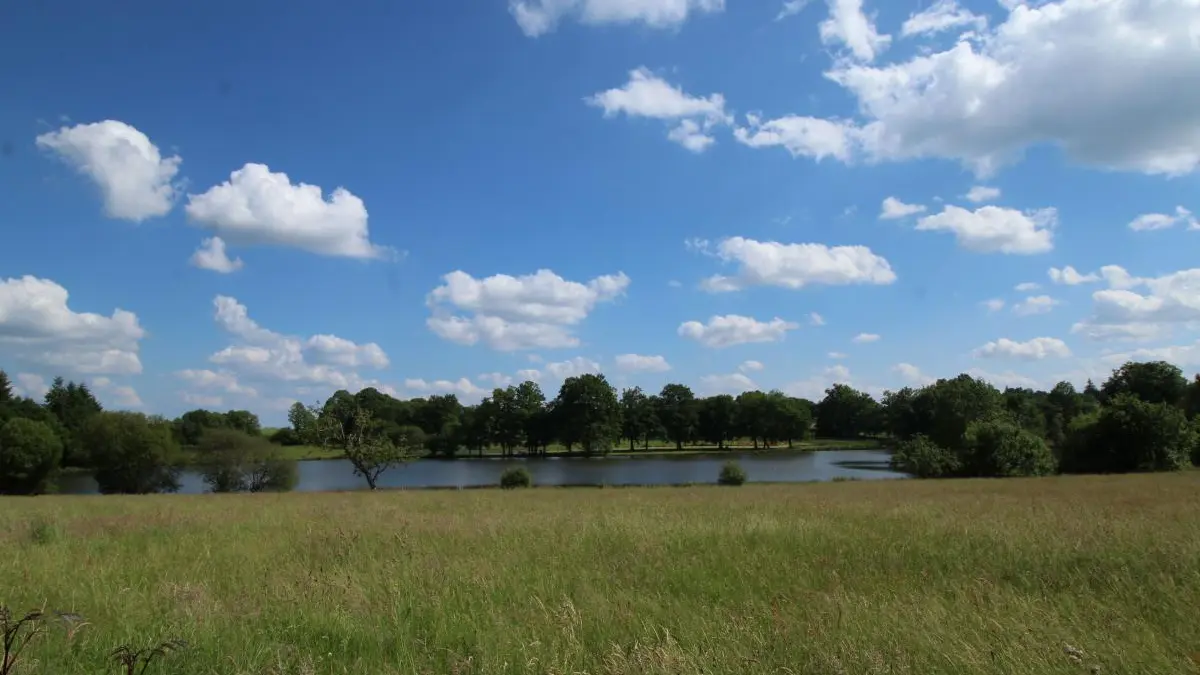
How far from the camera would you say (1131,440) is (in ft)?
189

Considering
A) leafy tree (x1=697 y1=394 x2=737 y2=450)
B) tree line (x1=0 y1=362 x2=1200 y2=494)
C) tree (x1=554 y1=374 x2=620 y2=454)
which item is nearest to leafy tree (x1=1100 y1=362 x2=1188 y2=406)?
tree line (x1=0 y1=362 x2=1200 y2=494)

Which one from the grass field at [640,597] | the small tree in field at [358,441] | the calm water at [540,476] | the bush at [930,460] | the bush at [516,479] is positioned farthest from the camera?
the calm water at [540,476]

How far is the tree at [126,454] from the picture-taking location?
6328 cm

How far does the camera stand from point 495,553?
8195 millimetres

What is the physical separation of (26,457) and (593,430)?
7253 centimetres

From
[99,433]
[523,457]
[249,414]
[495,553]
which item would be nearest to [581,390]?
[523,457]

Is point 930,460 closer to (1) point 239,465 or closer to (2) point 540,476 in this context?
(2) point 540,476

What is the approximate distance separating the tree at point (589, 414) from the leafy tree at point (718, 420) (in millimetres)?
29591

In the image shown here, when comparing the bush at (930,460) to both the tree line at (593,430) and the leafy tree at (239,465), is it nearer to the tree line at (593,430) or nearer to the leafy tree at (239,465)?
the tree line at (593,430)

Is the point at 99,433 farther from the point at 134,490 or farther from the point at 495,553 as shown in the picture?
the point at 495,553

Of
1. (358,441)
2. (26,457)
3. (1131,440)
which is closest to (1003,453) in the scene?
(1131,440)

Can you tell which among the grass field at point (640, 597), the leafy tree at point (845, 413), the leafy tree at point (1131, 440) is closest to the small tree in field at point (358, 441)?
the grass field at point (640, 597)

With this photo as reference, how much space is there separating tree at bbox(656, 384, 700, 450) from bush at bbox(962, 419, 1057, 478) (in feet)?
265

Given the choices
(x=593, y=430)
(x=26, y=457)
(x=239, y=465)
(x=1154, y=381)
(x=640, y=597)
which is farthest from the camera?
(x=593, y=430)
